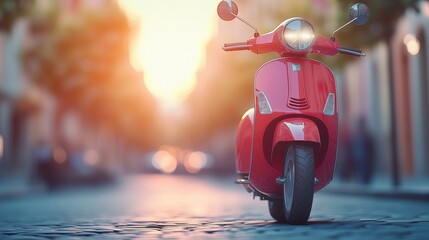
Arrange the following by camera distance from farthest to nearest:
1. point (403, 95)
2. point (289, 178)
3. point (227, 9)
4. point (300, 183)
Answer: point (403, 95)
point (227, 9)
point (289, 178)
point (300, 183)

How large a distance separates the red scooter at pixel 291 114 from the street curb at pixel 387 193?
18.0 ft

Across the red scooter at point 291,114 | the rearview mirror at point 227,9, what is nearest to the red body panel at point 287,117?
the red scooter at point 291,114

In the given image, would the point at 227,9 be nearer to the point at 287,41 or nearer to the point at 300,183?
the point at 287,41

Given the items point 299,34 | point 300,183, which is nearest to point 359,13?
point 299,34

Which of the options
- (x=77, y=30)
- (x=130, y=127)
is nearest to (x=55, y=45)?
(x=77, y=30)

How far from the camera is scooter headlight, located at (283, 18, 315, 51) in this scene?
5762 millimetres

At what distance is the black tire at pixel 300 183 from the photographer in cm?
545

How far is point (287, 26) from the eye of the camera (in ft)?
19.0

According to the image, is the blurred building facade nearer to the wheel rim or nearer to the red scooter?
the red scooter

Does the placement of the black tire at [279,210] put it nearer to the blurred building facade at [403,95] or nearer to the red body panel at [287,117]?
the red body panel at [287,117]

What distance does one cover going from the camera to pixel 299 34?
5.78 m

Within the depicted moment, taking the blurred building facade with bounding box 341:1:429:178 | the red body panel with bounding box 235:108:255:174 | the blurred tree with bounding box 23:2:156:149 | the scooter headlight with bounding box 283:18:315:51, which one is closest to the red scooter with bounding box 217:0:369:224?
the scooter headlight with bounding box 283:18:315:51

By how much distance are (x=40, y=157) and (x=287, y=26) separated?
1794 cm

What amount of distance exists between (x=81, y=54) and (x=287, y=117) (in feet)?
Answer: 75.4
